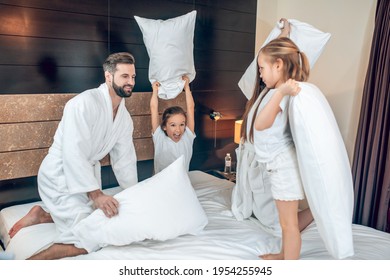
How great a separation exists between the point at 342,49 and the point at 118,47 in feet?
2.42

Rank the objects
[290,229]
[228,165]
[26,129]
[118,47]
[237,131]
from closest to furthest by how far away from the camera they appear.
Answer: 1. [290,229]
2. [26,129]
3. [118,47]
4. [237,131]
5. [228,165]

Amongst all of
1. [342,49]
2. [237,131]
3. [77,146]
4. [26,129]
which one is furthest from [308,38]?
[26,129]

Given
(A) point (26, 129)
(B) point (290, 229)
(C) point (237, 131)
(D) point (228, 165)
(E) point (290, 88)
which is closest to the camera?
(E) point (290, 88)

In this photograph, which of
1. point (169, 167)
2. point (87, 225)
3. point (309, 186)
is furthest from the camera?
point (169, 167)

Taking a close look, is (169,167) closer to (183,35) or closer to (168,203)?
(168,203)

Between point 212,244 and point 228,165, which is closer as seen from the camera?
point 212,244

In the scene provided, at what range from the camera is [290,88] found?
2.91 feet

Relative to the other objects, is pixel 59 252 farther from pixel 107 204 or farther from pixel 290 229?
pixel 290 229

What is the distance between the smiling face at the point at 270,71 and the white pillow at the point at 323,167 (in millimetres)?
77

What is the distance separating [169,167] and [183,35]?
0.47 m

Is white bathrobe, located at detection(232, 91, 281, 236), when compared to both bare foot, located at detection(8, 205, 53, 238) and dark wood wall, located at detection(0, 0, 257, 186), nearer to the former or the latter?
dark wood wall, located at detection(0, 0, 257, 186)

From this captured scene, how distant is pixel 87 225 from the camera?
3.52 feet

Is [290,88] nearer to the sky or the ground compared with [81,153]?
nearer to the sky

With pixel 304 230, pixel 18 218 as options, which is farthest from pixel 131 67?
pixel 304 230
